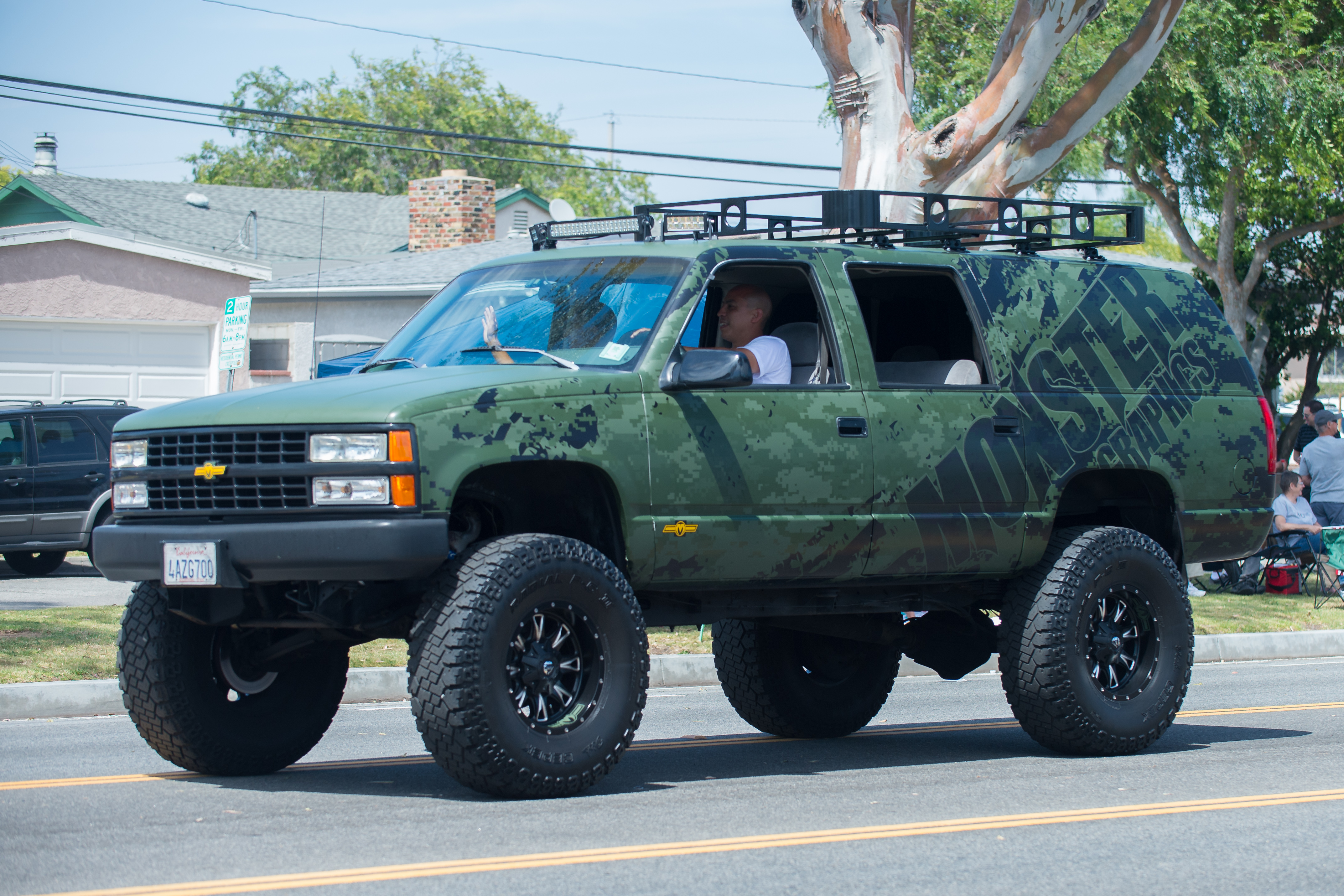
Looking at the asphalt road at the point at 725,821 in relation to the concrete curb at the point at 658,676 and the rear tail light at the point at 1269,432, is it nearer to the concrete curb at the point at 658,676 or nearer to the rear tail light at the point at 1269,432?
the concrete curb at the point at 658,676

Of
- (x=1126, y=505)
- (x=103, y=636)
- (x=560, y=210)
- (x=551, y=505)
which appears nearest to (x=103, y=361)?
(x=560, y=210)

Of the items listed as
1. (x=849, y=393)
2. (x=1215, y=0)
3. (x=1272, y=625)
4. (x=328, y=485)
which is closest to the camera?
(x=328, y=485)

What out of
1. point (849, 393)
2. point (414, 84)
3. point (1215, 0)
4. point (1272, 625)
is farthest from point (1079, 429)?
point (414, 84)

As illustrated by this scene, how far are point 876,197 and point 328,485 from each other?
311 centimetres

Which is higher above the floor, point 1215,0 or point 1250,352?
point 1215,0

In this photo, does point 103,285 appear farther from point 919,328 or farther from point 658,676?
point 919,328

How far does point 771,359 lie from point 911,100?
9449 millimetres

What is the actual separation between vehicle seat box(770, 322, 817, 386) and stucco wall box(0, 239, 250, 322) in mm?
21611

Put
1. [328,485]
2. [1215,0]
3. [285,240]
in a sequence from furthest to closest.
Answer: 1. [285,240]
2. [1215,0]
3. [328,485]

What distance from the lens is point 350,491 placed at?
6.03 m

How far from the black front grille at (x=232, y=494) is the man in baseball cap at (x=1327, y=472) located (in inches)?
571

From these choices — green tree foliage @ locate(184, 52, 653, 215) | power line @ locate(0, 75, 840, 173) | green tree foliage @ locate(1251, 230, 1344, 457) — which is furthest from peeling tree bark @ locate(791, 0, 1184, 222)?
green tree foliage @ locate(184, 52, 653, 215)

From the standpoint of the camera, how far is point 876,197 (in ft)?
25.5

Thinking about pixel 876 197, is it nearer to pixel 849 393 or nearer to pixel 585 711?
pixel 849 393
